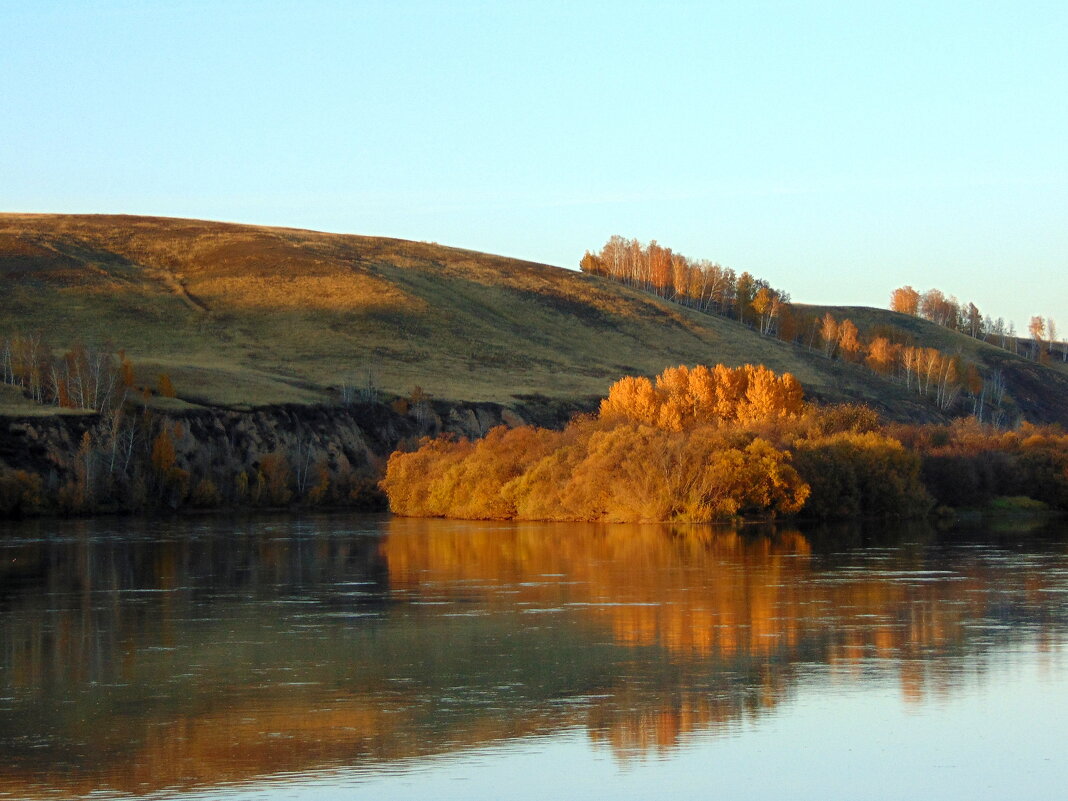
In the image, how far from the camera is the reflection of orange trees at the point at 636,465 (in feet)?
181

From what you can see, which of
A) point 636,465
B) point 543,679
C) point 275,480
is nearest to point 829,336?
point 275,480

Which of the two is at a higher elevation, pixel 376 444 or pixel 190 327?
pixel 190 327

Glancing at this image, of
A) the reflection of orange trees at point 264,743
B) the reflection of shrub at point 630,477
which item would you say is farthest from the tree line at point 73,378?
the reflection of orange trees at point 264,743

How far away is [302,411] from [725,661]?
224ft

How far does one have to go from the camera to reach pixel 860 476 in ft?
200

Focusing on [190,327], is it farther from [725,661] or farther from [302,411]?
[725,661]

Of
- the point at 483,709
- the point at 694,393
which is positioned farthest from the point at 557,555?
the point at 694,393

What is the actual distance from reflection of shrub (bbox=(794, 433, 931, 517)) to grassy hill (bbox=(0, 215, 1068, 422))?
39940mm

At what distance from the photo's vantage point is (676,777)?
47.0ft

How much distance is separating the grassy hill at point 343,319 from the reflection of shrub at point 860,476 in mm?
39940


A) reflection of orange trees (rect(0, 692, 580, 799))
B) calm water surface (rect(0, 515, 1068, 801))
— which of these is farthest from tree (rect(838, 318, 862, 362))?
reflection of orange trees (rect(0, 692, 580, 799))

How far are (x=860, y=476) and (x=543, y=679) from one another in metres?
43.2

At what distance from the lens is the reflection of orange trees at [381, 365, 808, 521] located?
55.2 meters

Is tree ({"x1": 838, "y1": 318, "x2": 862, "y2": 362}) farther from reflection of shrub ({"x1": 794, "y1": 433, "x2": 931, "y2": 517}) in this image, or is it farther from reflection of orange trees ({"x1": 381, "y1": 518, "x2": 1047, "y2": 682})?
A: reflection of orange trees ({"x1": 381, "y1": 518, "x2": 1047, "y2": 682})
